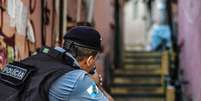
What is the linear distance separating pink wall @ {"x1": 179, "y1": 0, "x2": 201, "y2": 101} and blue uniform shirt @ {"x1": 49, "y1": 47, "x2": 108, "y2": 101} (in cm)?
535

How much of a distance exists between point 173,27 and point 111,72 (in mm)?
1766

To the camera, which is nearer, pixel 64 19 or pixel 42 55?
pixel 42 55

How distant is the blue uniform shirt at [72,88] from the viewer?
4422 millimetres

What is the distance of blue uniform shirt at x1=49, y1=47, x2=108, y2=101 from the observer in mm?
4422

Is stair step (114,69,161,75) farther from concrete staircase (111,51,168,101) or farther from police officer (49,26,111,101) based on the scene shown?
police officer (49,26,111,101)

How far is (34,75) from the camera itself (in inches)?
179

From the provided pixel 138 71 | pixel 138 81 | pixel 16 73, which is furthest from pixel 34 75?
pixel 138 71

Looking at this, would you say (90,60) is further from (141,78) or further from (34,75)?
(141,78)

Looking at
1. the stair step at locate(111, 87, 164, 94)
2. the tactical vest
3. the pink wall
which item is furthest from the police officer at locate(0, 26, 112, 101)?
the stair step at locate(111, 87, 164, 94)

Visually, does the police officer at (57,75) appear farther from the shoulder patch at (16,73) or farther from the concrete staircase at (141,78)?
the concrete staircase at (141,78)

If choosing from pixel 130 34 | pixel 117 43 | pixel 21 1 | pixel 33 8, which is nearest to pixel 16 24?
pixel 21 1

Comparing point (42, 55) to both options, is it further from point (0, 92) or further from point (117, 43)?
point (117, 43)

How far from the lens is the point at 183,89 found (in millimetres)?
12336

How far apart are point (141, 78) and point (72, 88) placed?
406 inches
